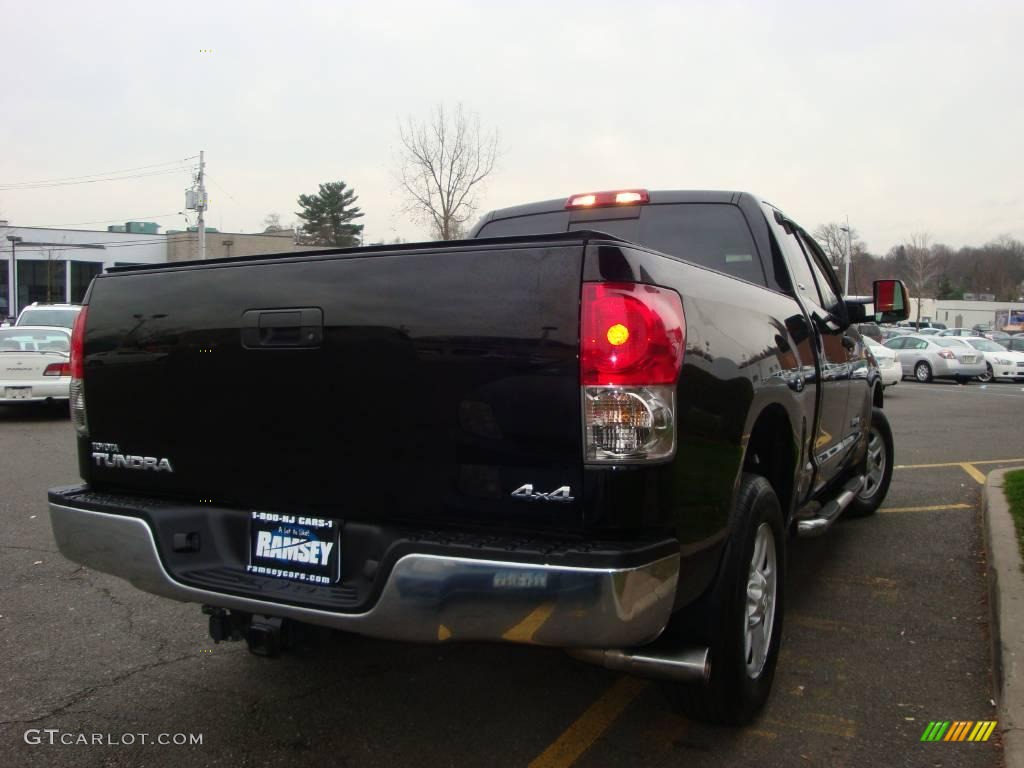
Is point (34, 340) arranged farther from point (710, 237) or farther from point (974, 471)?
point (974, 471)

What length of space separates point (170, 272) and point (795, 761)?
2717 millimetres

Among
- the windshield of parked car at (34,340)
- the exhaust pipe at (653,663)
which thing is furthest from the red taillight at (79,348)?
the windshield of parked car at (34,340)

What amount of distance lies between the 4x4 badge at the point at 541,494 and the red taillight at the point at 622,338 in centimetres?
31

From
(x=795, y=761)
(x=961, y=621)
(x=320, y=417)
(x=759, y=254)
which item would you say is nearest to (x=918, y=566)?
(x=961, y=621)

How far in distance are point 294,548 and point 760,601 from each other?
5.57 ft

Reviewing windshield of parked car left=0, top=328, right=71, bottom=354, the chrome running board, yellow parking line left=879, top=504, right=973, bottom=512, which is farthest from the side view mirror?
windshield of parked car left=0, top=328, right=71, bottom=354

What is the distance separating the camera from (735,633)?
2773 mm

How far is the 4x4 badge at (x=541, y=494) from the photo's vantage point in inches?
91.7

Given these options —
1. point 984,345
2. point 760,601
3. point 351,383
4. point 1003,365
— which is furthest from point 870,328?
point 984,345

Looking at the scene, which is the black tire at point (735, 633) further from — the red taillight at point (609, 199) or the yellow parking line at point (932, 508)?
the yellow parking line at point (932, 508)

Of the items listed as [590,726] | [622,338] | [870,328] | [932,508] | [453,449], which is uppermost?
[870,328]

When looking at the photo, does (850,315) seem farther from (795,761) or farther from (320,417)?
(320,417)

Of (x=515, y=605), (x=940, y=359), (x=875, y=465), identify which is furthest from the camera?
(x=940, y=359)

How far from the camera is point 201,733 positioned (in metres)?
3.04
